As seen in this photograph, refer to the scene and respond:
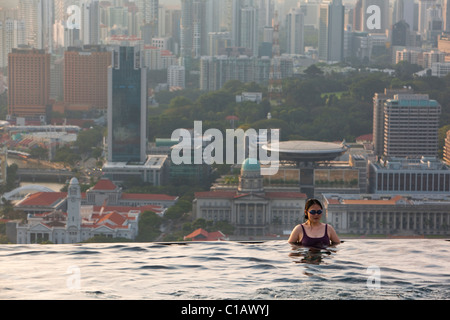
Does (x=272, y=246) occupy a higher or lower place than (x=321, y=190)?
higher

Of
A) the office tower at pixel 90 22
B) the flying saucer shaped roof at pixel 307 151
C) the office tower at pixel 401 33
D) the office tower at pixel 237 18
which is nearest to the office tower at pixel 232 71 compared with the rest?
the office tower at pixel 90 22

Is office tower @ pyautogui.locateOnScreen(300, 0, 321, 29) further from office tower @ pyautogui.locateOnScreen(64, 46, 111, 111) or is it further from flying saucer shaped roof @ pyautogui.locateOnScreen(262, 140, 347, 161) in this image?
flying saucer shaped roof @ pyautogui.locateOnScreen(262, 140, 347, 161)

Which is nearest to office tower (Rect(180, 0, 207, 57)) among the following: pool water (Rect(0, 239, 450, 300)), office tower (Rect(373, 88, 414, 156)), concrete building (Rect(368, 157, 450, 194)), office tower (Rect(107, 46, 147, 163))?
office tower (Rect(373, 88, 414, 156))

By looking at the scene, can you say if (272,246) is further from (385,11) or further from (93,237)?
(385,11)

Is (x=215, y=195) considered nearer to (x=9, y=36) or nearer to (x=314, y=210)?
(x=314, y=210)

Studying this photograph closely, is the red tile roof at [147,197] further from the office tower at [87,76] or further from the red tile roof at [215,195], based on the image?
the office tower at [87,76]

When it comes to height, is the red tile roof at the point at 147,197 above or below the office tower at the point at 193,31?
below
